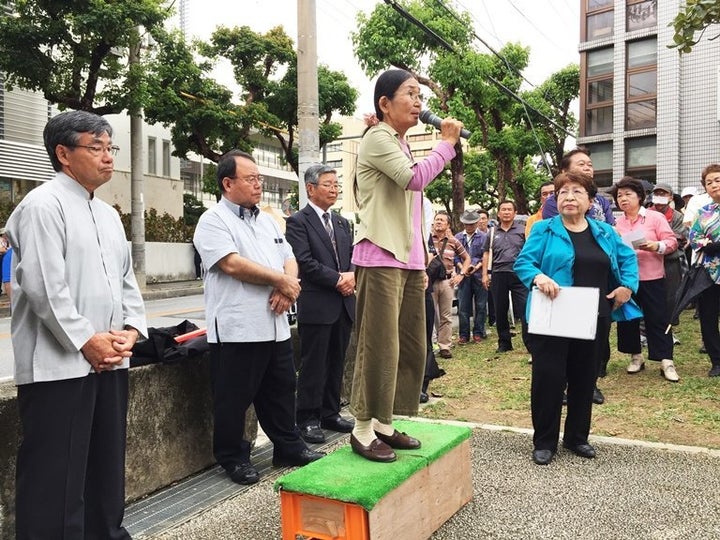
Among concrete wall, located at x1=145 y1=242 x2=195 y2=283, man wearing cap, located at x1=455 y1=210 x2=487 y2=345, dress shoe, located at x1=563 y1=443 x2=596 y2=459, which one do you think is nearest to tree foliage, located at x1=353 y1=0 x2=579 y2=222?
man wearing cap, located at x1=455 y1=210 x2=487 y2=345

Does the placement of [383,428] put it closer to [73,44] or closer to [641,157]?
[73,44]

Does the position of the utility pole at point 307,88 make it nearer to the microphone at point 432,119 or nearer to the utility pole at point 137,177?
the microphone at point 432,119

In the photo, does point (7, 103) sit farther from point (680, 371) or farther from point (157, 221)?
point (680, 371)

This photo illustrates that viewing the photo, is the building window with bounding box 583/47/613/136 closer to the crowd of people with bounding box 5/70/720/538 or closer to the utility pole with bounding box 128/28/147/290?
the utility pole with bounding box 128/28/147/290

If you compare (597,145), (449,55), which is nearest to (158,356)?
(449,55)

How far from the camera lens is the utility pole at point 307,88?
26.7 feet

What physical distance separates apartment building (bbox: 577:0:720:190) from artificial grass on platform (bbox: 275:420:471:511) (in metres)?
→ 13.9

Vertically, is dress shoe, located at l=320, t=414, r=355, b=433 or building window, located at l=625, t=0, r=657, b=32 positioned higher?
building window, located at l=625, t=0, r=657, b=32

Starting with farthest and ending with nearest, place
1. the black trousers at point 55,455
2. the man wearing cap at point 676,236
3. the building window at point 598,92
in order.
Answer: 1. the building window at point 598,92
2. the man wearing cap at point 676,236
3. the black trousers at point 55,455

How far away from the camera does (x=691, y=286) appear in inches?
257

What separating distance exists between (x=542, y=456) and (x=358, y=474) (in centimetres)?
181

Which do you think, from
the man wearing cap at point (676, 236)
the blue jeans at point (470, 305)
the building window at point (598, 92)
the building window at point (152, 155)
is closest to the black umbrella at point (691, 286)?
the man wearing cap at point (676, 236)

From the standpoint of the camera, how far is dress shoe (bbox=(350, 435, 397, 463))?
3184 millimetres

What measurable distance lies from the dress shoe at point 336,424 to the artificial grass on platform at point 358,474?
5.51ft
